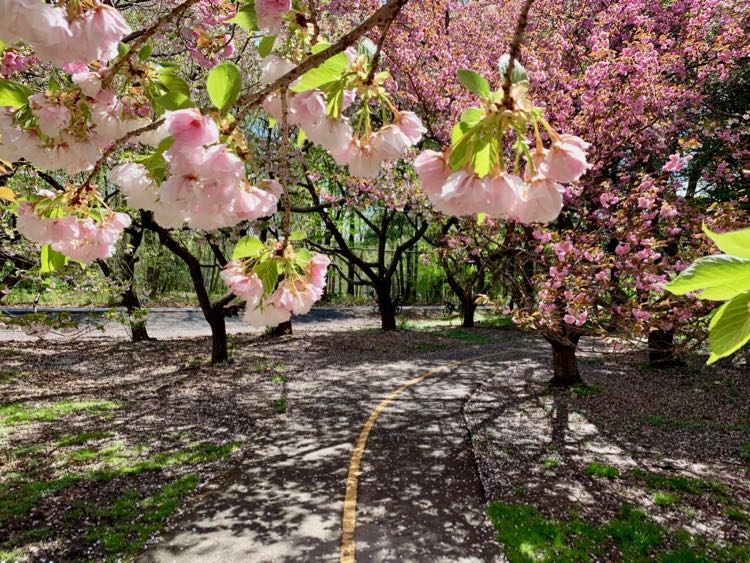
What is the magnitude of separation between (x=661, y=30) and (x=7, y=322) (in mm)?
12229

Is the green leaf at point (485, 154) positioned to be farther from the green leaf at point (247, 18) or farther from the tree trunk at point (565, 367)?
the tree trunk at point (565, 367)

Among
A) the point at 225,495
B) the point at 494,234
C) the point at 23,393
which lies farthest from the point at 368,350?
the point at 225,495

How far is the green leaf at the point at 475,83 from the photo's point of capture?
91cm

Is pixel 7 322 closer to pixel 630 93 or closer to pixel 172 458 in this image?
pixel 172 458

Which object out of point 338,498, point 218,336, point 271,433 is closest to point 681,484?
point 338,498

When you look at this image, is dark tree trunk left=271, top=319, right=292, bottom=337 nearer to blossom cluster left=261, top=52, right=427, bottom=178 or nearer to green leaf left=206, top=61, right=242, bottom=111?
blossom cluster left=261, top=52, right=427, bottom=178

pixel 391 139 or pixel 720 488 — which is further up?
pixel 391 139

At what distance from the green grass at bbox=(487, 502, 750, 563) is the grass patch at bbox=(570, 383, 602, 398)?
16.3ft

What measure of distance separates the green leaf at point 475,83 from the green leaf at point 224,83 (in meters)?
0.44

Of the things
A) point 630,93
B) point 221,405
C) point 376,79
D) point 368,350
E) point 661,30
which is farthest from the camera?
point 368,350

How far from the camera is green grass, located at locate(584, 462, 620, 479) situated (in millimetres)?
5938

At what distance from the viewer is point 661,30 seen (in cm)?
973

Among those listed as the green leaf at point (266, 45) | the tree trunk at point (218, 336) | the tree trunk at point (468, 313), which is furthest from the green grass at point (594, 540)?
the tree trunk at point (468, 313)

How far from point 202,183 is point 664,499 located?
20.1 feet
